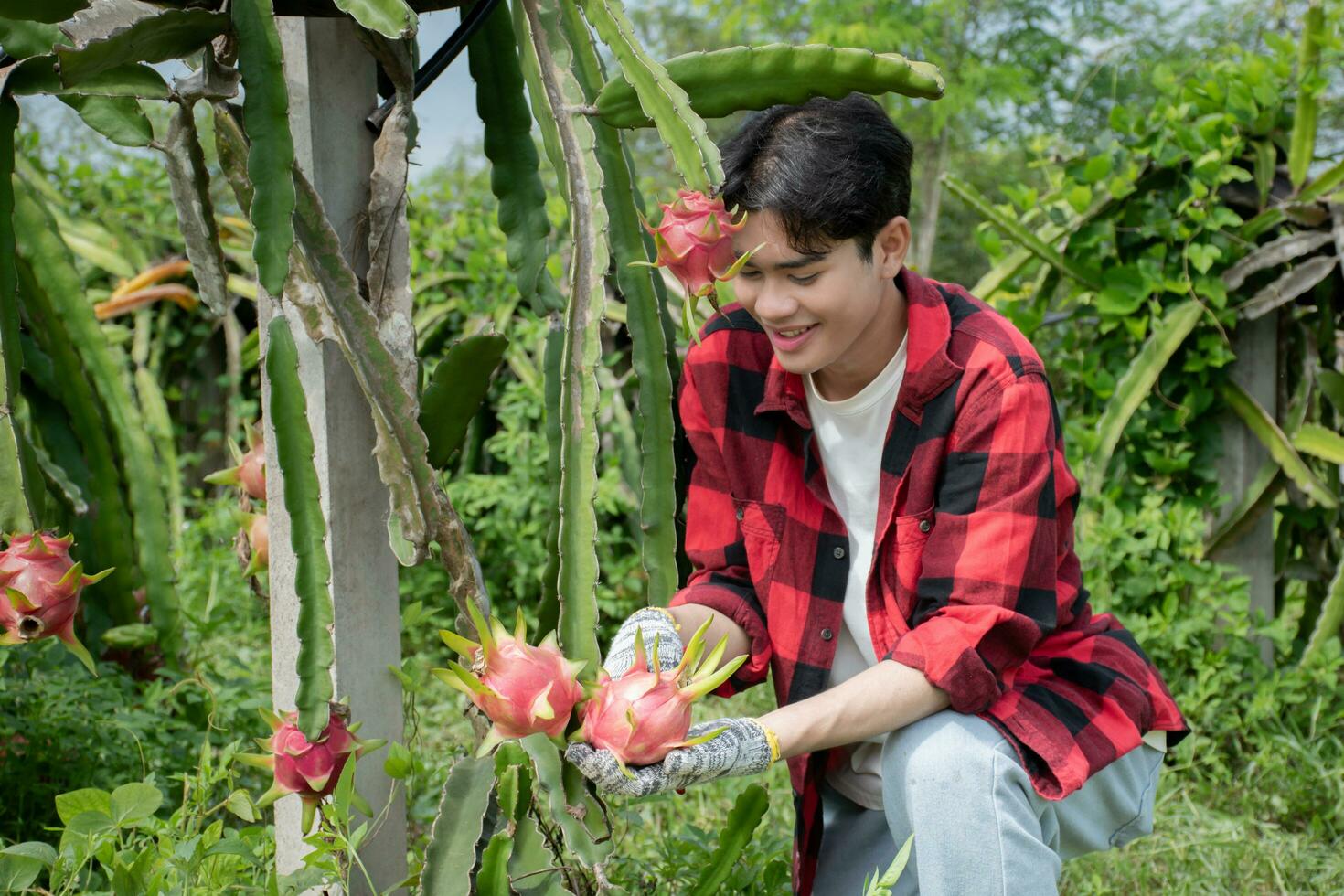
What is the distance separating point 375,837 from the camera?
133 cm

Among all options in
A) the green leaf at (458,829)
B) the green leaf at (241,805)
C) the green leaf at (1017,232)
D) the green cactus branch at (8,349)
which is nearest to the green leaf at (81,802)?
the green leaf at (241,805)

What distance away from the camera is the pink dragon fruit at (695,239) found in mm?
1136

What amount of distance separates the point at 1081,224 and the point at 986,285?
9.9 inches

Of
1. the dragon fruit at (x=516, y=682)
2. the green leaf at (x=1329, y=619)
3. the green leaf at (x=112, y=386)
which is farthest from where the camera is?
the green leaf at (x=1329, y=619)

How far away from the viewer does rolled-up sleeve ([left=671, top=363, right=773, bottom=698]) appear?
1573 mm

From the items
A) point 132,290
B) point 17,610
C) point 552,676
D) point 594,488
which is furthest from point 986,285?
point 132,290

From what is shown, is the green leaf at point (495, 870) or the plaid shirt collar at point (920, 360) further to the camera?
the plaid shirt collar at point (920, 360)

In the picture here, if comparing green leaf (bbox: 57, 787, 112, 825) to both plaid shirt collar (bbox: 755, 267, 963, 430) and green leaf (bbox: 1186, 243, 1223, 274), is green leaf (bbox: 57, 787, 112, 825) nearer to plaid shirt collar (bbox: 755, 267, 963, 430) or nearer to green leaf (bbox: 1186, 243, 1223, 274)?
plaid shirt collar (bbox: 755, 267, 963, 430)

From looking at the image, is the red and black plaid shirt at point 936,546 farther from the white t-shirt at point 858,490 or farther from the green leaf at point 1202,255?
the green leaf at point 1202,255

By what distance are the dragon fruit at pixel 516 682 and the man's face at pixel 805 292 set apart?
48 cm

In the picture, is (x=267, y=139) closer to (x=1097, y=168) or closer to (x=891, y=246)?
(x=891, y=246)

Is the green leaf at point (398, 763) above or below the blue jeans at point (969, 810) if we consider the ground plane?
above

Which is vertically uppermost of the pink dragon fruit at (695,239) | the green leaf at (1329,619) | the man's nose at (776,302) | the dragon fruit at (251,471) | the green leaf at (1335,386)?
the pink dragon fruit at (695,239)

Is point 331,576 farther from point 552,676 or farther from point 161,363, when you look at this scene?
point 161,363
